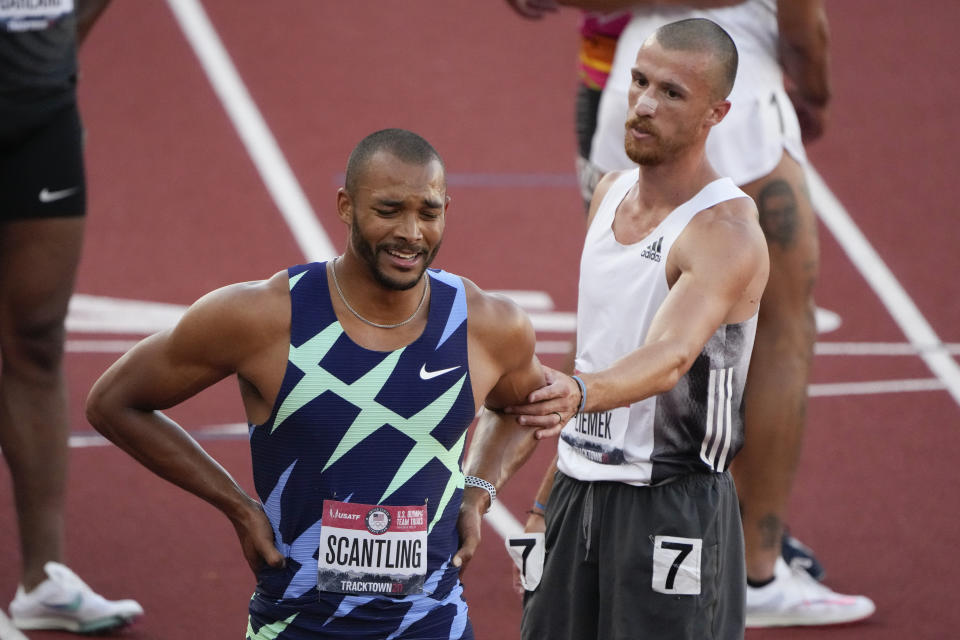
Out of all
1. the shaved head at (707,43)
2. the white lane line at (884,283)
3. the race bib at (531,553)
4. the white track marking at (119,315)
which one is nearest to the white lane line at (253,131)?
the white track marking at (119,315)

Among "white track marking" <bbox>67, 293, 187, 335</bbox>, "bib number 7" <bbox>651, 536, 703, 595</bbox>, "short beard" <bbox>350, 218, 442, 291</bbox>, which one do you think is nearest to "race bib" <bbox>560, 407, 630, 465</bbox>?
"bib number 7" <bbox>651, 536, 703, 595</bbox>

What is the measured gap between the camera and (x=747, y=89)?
15.4 ft

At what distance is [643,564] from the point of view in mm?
3543

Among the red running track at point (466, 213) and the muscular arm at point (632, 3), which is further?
the red running track at point (466, 213)

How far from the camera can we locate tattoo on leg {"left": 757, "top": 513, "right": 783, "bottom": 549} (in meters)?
4.72

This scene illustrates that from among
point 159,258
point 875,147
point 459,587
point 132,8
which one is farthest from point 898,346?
point 132,8

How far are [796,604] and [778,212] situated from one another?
121 centimetres

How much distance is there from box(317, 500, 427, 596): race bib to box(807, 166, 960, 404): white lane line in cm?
411

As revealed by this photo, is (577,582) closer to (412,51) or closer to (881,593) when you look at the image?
(881,593)

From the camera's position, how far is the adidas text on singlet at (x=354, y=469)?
9.85ft

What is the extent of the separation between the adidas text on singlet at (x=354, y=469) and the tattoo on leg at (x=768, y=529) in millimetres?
1878

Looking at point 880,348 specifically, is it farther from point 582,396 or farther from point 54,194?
point 582,396

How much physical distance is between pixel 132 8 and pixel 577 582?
28.0 feet

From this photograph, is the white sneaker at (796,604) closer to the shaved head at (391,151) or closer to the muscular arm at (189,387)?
the muscular arm at (189,387)
